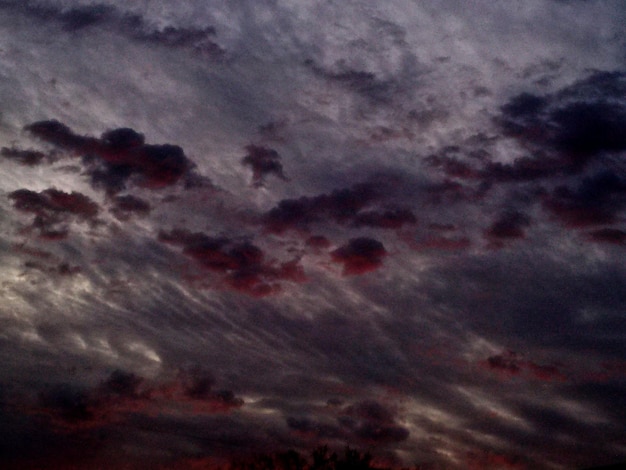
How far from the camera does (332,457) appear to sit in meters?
47.4

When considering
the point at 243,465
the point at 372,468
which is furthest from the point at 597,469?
the point at 243,465

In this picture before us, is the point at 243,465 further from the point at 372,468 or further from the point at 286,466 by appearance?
the point at 372,468

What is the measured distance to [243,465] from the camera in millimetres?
59094

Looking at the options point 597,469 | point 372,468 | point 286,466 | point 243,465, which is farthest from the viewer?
point 243,465

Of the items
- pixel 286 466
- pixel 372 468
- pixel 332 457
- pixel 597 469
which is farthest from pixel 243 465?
pixel 597 469

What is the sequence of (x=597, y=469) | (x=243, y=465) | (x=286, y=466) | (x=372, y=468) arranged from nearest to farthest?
(x=597, y=469), (x=372, y=468), (x=286, y=466), (x=243, y=465)

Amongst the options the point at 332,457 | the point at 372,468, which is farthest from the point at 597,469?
the point at 332,457

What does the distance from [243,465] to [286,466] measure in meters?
8.73

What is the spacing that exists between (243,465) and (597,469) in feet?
124

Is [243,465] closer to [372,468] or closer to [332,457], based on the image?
[332,457]

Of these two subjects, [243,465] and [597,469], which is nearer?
[597,469]

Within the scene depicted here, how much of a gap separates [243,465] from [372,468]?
63.0ft

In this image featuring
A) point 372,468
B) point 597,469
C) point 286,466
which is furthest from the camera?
point 286,466

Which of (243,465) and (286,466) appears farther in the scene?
(243,465)
